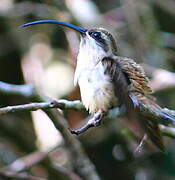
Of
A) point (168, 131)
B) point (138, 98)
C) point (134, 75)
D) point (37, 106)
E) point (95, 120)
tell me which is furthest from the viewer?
point (168, 131)

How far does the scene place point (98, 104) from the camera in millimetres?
2936

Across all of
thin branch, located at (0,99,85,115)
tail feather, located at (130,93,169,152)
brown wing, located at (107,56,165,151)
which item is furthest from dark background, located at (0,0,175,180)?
thin branch, located at (0,99,85,115)

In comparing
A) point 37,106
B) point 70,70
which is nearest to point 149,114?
point 37,106

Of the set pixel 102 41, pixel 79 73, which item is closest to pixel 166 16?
pixel 102 41

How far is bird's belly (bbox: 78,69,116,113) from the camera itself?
2.93 metres

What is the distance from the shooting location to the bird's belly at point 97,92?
2.93 meters

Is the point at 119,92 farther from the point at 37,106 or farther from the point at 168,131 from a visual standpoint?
the point at 168,131

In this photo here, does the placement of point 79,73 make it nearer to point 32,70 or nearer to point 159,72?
point 159,72

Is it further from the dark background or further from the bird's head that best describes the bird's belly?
the dark background

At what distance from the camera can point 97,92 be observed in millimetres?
2965

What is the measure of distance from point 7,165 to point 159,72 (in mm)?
1591

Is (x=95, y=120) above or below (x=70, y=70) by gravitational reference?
above

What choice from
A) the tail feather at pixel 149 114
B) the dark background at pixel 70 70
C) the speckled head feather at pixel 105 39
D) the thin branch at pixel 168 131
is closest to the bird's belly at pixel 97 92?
the tail feather at pixel 149 114

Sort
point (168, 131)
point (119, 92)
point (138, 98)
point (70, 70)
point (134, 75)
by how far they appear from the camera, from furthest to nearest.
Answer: point (70, 70) → point (168, 131) → point (134, 75) → point (138, 98) → point (119, 92)
